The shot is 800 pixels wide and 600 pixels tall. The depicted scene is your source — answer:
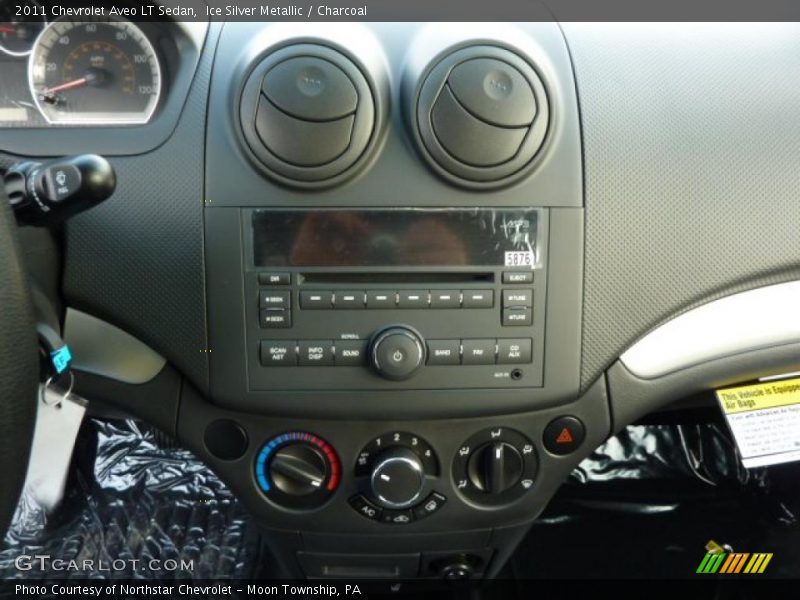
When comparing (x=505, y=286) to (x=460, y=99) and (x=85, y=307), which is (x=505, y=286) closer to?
(x=460, y=99)

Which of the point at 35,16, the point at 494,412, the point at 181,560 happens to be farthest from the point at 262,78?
the point at 181,560

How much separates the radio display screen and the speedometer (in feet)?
0.85

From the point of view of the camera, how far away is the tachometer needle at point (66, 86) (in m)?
1.17

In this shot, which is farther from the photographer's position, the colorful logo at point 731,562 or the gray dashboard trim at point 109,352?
the colorful logo at point 731,562

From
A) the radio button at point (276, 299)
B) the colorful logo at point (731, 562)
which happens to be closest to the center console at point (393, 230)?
the radio button at point (276, 299)

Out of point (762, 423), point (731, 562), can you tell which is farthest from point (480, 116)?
point (731, 562)

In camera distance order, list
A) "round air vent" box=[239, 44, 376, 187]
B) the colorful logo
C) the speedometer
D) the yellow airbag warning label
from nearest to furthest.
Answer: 1. "round air vent" box=[239, 44, 376, 187]
2. the speedometer
3. the yellow airbag warning label
4. the colorful logo

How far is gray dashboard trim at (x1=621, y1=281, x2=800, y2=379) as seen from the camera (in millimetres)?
1184

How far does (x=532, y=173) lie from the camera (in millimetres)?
1110

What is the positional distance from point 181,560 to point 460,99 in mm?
1210

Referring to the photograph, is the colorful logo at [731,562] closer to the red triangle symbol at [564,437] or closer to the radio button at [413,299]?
the red triangle symbol at [564,437]

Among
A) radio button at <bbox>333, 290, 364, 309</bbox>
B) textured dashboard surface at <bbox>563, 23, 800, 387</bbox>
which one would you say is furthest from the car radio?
textured dashboard surface at <bbox>563, 23, 800, 387</bbox>

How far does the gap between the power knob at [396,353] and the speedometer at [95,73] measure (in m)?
0.45

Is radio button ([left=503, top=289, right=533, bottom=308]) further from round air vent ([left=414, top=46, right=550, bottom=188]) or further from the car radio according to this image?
round air vent ([left=414, top=46, right=550, bottom=188])
